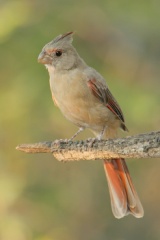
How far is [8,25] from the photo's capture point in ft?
28.9

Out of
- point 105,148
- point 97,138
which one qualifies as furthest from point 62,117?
point 105,148

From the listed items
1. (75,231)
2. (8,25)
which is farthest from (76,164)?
(8,25)

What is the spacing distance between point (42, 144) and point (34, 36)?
2825 mm

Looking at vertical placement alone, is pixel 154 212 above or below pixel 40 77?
below

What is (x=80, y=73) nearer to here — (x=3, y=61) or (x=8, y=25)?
(x=8, y=25)

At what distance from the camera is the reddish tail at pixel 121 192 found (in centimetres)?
725

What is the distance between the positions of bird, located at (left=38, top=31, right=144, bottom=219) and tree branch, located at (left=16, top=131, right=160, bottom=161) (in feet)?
1.54

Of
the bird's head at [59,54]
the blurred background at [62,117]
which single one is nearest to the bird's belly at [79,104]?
the bird's head at [59,54]

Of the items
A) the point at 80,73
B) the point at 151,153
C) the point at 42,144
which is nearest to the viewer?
the point at 151,153

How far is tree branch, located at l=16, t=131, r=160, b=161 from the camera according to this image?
605 cm

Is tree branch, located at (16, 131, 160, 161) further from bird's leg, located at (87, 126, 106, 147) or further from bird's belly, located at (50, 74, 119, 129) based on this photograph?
bird's belly, located at (50, 74, 119, 129)

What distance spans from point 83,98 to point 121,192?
83cm

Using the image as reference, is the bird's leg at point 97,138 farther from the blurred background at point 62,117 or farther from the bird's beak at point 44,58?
the blurred background at point 62,117

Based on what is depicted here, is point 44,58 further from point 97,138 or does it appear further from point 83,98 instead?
point 97,138
